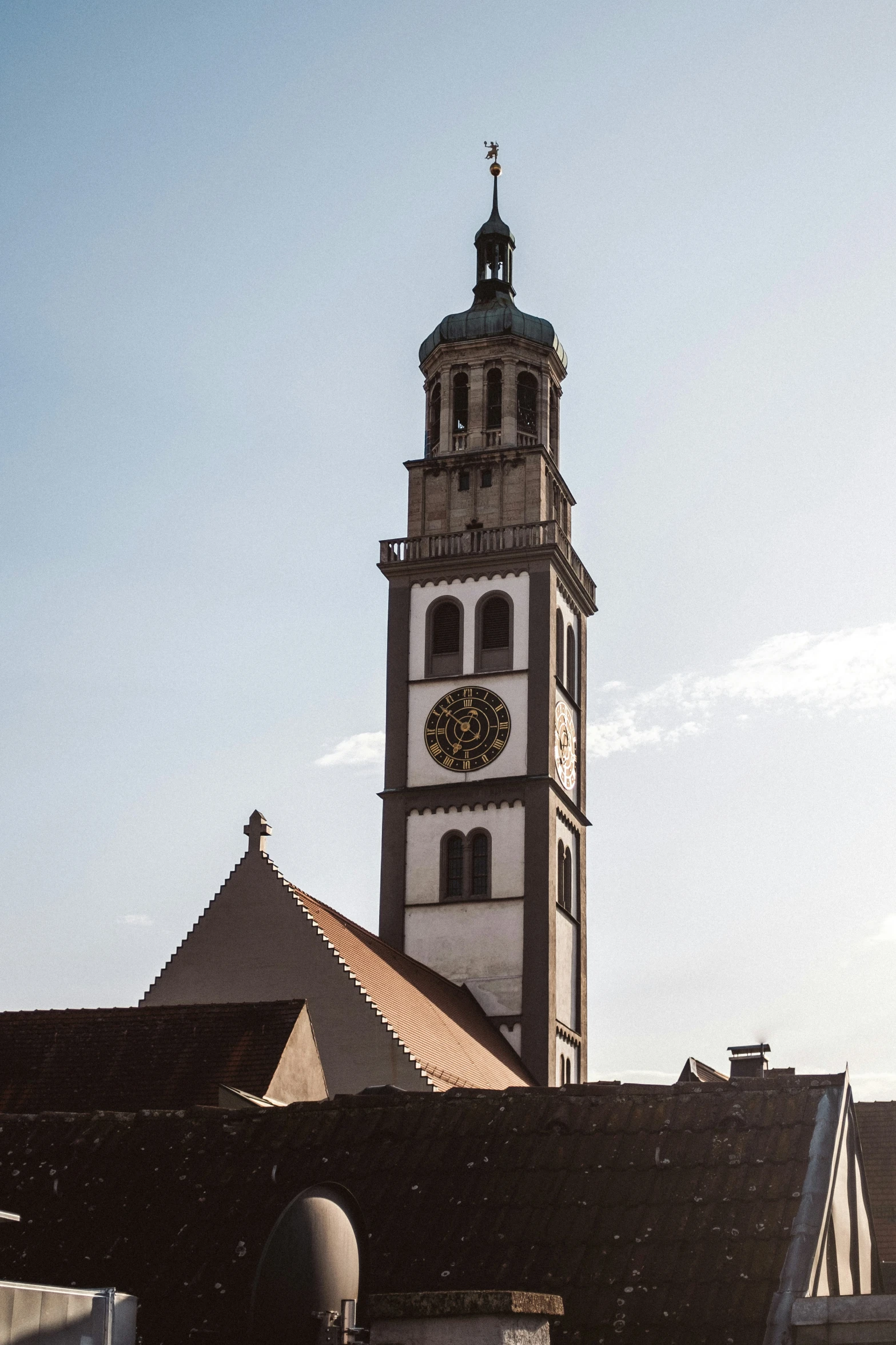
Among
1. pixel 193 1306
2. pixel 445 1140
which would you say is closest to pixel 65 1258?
pixel 193 1306

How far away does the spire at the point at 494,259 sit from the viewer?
56.3 m

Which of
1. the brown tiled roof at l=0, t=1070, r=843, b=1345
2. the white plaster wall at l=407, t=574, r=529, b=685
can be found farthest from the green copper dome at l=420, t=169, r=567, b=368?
the brown tiled roof at l=0, t=1070, r=843, b=1345

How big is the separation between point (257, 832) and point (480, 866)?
33.6 ft

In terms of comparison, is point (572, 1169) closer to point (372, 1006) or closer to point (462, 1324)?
point (462, 1324)

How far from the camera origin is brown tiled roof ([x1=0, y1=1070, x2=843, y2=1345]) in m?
11.4

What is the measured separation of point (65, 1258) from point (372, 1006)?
75.3 ft

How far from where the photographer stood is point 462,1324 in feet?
31.1

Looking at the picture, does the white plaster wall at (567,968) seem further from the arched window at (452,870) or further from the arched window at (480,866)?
the arched window at (452,870)

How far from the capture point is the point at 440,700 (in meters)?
48.8

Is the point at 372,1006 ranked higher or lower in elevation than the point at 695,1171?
higher

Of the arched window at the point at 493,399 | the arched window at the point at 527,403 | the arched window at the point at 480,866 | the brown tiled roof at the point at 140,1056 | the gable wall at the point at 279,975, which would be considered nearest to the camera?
the brown tiled roof at the point at 140,1056

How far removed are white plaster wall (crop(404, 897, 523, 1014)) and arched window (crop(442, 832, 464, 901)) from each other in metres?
0.24

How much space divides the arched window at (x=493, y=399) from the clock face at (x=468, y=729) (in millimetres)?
8189

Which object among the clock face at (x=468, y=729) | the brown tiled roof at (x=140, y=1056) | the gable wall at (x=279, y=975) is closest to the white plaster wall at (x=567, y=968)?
the clock face at (x=468, y=729)
